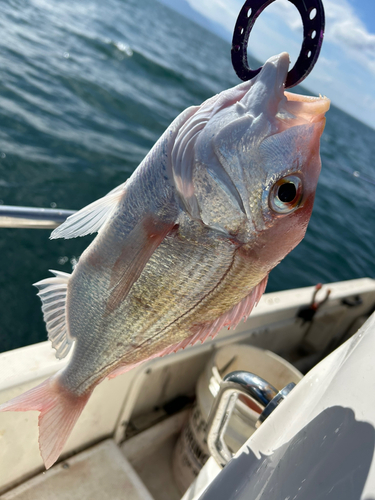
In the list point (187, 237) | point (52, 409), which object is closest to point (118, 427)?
point (52, 409)

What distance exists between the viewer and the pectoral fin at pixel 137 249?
47.1 inches

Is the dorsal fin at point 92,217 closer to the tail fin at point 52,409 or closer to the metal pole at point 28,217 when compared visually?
the metal pole at point 28,217

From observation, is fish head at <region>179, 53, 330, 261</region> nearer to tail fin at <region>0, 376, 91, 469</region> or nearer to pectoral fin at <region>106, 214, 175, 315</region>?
pectoral fin at <region>106, 214, 175, 315</region>

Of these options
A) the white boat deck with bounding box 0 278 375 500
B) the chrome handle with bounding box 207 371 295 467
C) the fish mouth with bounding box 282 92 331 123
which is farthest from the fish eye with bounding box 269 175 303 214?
the white boat deck with bounding box 0 278 375 500

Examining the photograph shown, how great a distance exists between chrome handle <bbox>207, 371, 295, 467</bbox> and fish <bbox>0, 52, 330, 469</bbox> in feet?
0.98

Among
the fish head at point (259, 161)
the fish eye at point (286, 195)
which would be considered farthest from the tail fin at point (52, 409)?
the fish eye at point (286, 195)

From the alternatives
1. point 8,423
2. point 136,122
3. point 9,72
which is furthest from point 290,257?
point 9,72

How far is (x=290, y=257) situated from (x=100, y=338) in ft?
28.6

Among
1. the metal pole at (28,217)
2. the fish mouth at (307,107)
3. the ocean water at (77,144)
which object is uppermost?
the fish mouth at (307,107)

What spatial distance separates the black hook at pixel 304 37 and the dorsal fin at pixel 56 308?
38.8 inches

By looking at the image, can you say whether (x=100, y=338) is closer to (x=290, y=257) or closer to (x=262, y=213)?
(x=262, y=213)

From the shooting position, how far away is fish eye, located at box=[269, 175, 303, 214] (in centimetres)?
108

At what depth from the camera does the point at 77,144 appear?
8.81 metres

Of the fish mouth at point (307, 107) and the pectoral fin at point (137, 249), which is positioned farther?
the pectoral fin at point (137, 249)
